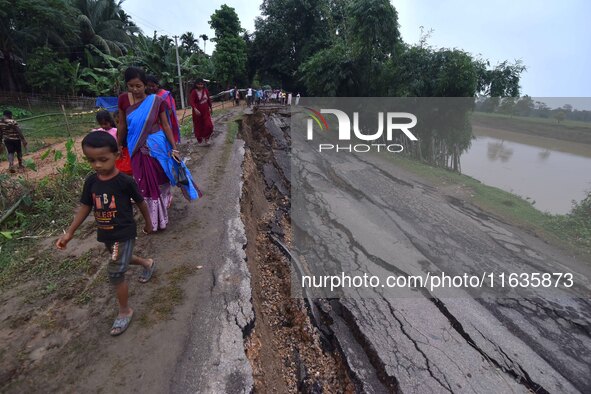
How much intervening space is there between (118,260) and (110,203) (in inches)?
15.5

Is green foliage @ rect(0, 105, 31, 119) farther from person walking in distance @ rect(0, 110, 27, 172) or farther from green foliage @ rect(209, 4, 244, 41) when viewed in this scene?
green foliage @ rect(209, 4, 244, 41)

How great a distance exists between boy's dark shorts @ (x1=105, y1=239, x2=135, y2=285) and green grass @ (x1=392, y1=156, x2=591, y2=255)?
7.16 metres

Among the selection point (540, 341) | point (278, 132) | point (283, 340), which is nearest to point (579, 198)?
point (540, 341)

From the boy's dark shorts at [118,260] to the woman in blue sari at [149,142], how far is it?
40.9 inches

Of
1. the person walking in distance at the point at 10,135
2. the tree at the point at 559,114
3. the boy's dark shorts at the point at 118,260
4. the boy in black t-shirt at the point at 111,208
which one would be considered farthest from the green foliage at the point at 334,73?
the boy's dark shorts at the point at 118,260

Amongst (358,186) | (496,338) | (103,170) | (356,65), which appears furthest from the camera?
(356,65)

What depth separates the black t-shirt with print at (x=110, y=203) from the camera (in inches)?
83.7

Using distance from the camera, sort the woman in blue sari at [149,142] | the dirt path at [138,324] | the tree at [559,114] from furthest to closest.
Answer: the tree at [559,114]
the woman in blue sari at [149,142]
the dirt path at [138,324]

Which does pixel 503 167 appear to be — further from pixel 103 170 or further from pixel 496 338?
pixel 103 170

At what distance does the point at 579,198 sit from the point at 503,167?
5357 millimetres

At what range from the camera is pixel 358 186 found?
8.35 m

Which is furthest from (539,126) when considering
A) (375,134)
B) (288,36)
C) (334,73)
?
(288,36)

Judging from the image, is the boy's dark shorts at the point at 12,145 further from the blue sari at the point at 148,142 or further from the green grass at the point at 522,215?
the green grass at the point at 522,215

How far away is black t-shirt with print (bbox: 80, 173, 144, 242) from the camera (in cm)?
213
